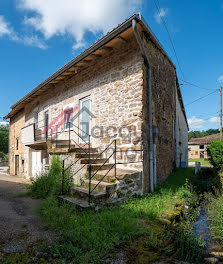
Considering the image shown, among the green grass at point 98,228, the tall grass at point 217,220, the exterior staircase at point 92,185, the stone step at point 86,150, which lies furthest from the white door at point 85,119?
the tall grass at point 217,220

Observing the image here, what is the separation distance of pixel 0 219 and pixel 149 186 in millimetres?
4128

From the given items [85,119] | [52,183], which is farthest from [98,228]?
[85,119]

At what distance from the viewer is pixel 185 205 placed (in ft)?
17.5

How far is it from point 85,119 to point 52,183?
2.95 m

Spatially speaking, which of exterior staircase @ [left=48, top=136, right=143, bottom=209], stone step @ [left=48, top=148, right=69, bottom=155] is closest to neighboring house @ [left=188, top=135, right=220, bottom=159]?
exterior staircase @ [left=48, top=136, right=143, bottom=209]

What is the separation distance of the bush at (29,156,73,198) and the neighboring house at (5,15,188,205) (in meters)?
0.35

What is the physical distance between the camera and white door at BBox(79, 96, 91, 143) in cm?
747

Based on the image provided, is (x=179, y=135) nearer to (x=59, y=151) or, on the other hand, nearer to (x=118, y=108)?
(x=118, y=108)

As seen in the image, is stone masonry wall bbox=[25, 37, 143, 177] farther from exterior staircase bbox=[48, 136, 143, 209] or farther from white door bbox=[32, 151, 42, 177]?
white door bbox=[32, 151, 42, 177]

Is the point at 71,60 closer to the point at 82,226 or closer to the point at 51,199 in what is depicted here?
the point at 51,199

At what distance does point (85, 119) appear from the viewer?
7613 millimetres

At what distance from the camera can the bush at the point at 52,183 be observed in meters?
5.53

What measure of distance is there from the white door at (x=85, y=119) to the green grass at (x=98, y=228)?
3.40 meters

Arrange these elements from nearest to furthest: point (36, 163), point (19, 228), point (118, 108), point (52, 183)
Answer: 1. point (19, 228)
2. point (52, 183)
3. point (118, 108)
4. point (36, 163)
